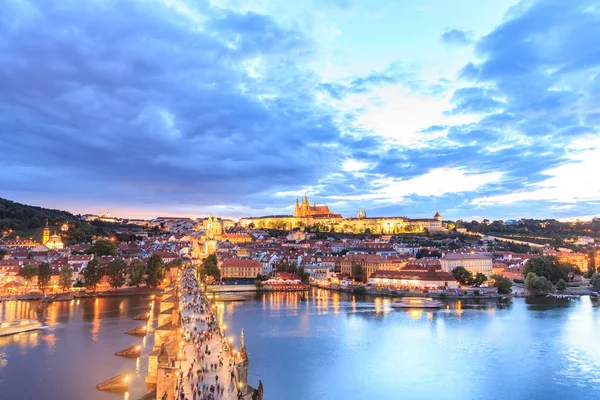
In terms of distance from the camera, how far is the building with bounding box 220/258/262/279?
36250 millimetres

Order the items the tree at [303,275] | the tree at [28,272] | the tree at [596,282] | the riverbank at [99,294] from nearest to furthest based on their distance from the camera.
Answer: the riverbank at [99,294], the tree at [28,272], the tree at [596,282], the tree at [303,275]

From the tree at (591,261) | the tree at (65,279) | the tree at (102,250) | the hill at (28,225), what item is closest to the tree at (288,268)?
the tree at (102,250)

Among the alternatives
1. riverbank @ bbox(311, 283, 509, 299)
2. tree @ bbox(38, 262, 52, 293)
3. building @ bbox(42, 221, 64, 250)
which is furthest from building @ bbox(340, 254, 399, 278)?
building @ bbox(42, 221, 64, 250)

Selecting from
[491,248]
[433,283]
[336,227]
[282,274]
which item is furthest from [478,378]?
[336,227]

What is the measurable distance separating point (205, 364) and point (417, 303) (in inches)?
780

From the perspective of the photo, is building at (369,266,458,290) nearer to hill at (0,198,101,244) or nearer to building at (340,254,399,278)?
building at (340,254,399,278)

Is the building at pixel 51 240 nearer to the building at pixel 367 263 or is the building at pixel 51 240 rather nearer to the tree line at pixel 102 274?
the tree line at pixel 102 274

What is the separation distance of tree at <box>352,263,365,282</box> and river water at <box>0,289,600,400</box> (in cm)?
1231

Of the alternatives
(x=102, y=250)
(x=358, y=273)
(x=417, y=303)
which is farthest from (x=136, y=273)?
(x=417, y=303)

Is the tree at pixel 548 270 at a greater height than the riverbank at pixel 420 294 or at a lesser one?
greater

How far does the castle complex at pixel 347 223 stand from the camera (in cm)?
7800

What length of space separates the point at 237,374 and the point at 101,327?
508 inches

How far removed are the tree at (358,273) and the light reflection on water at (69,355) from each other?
1815 cm

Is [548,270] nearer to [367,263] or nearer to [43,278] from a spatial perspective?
[367,263]
